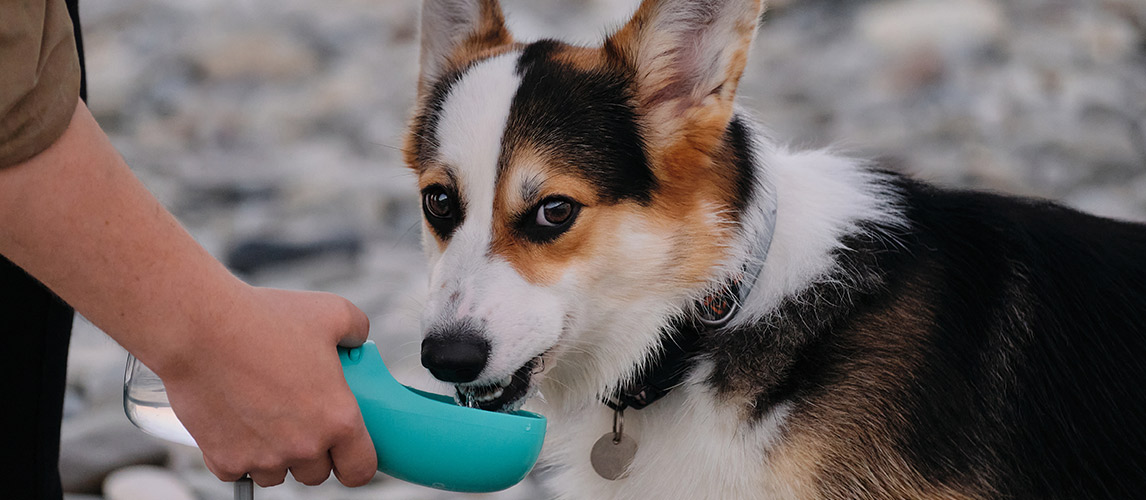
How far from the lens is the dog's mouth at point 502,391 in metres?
1.97

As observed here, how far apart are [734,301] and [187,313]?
1151 mm

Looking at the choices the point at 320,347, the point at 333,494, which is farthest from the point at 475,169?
the point at 333,494

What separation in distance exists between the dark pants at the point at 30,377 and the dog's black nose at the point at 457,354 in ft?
2.45

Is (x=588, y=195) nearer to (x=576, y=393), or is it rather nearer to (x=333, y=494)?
(x=576, y=393)

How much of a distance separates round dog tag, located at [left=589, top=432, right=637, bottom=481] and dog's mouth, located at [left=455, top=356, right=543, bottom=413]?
0.26 meters

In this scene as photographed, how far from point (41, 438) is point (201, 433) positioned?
0.81 metres

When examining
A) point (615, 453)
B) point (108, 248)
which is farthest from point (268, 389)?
point (615, 453)

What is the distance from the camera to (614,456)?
2.14 metres

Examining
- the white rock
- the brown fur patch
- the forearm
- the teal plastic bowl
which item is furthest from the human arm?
the white rock

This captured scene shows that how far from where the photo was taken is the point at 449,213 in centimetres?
214

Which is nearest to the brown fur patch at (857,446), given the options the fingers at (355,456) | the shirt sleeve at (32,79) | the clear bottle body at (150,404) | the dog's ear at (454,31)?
the fingers at (355,456)

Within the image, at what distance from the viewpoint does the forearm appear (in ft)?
4.00

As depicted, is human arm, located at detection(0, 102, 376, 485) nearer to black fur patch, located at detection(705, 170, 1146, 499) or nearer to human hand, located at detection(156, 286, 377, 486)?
human hand, located at detection(156, 286, 377, 486)

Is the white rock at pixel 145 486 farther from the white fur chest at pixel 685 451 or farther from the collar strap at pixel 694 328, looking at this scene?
the collar strap at pixel 694 328
